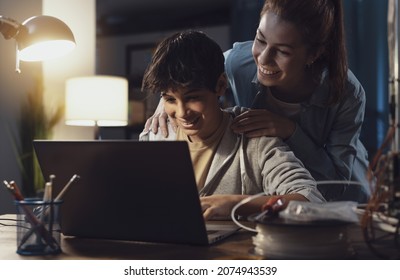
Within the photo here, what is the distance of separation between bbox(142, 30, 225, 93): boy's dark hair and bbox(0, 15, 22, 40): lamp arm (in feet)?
1.17

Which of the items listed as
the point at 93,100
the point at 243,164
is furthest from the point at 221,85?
the point at 93,100

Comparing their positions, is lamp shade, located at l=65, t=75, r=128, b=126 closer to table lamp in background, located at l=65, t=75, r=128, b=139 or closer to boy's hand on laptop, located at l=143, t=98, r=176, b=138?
table lamp in background, located at l=65, t=75, r=128, b=139

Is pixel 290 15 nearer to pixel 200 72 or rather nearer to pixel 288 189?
pixel 200 72

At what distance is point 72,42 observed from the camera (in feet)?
3.98

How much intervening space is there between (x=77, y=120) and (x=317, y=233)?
7.45 feet

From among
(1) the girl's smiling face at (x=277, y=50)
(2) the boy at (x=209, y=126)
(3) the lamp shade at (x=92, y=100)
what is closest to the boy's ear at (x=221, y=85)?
(2) the boy at (x=209, y=126)

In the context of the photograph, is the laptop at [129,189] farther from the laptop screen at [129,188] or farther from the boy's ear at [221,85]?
the boy's ear at [221,85]

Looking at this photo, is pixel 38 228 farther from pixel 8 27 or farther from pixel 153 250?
pixel 8 27

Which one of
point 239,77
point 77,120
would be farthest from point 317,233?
point 77,120

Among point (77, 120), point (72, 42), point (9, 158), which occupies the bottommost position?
point (9, 158)

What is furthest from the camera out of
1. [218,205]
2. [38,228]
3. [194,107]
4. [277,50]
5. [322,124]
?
[322,124]

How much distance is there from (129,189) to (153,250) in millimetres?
100

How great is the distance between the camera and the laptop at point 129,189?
0.79 meters

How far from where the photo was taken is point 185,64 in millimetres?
1312
